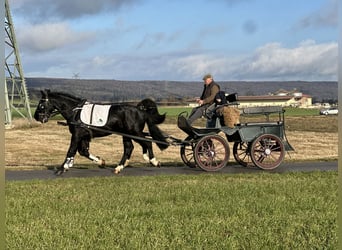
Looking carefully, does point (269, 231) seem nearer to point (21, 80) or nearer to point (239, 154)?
point (239, 154)

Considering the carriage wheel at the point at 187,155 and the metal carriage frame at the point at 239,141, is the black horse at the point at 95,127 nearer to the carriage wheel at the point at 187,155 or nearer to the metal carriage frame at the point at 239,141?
the metal carriage frame at the point at 239,141

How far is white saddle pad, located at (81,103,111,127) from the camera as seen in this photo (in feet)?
36.9

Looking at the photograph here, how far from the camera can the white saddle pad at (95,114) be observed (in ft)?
36.9

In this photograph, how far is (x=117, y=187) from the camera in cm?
845

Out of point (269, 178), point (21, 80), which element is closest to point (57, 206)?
point (269, 178)

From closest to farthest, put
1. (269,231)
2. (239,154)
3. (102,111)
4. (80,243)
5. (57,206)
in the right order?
1. (80,243)
2. (269,231)
3. (57,206)
4. (102,111)
5. (239,154)

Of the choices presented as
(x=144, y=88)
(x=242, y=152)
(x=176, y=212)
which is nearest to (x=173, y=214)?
(x=176, y=212)

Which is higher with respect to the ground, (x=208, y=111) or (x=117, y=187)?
(x=208, y=111)

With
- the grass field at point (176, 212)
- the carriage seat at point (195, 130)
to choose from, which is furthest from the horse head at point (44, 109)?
the carriage seat at point (195, 130)

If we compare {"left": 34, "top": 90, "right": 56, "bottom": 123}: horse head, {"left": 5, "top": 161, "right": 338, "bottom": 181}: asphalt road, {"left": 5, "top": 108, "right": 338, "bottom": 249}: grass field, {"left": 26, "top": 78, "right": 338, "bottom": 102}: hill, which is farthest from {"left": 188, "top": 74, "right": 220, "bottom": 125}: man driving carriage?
{"left": 26, "top": 78, "right": 338, "bottom": 102}: hill

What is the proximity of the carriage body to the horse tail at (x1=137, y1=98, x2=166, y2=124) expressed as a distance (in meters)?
0.56

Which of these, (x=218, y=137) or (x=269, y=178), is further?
(x=218, y=137)

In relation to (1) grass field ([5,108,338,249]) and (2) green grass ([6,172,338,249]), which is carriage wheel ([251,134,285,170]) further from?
(2) green grass ([6,172,338,249])

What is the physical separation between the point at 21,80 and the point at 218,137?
28.5m
